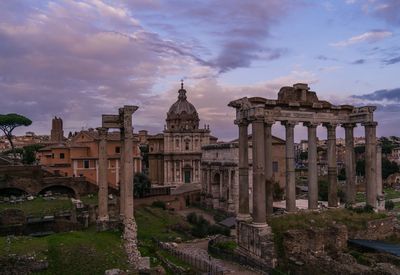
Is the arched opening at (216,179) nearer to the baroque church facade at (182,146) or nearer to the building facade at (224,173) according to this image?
the building facade at (224,173)

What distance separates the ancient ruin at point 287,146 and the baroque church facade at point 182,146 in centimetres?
3786

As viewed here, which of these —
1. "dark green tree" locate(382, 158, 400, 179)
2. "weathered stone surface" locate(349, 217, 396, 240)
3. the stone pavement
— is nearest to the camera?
the stone pavement

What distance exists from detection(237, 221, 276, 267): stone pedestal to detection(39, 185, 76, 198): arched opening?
27.6 m

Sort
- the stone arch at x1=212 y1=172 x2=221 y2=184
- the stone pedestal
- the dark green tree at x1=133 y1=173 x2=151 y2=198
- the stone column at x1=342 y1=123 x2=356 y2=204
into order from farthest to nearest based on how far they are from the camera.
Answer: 1. the stone arch at x1=212 y1=172 x2=221 y2=184
2. the dark green tree at x1=133 y1=173 x2=151 y2=198
3. the stone column at x1=342 y1=123 x2=356 y2=204
4. the stone pedestal

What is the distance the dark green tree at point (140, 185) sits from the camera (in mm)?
45250

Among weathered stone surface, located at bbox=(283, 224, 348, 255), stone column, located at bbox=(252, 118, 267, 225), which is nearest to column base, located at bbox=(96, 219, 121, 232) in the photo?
stone column, located at bbox=(252, 118, 267, 225)

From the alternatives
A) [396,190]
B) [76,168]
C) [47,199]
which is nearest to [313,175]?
[47,199]

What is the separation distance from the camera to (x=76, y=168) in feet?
161

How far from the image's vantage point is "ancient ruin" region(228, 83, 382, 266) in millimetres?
19359

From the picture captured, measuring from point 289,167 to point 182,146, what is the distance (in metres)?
40.1

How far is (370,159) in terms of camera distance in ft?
77.7

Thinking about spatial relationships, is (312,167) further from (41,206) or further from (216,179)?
(216,179)

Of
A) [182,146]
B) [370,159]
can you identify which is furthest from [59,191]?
[370,159]

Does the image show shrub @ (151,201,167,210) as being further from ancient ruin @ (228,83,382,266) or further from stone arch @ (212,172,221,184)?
ancient ruin @ (228,83,382,266)
